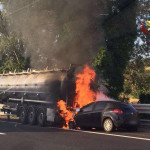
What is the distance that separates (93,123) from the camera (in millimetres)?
13969

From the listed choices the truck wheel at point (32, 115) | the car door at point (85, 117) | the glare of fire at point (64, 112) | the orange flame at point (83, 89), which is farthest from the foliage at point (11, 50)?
the car door at point (85, 117)

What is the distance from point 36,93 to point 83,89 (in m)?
2.96

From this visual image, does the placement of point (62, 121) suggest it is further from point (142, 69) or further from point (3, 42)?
point (3, 42)

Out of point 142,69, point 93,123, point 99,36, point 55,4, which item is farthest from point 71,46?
point 142,69

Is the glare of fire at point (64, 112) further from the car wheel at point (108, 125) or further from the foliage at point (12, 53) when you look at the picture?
the foliage at point (12, 53)

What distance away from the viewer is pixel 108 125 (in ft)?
44.1

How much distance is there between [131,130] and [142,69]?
45.9 feet

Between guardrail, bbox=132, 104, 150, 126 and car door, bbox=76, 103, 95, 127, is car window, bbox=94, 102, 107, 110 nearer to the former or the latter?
car door, bbox=76, 103, 95, 127

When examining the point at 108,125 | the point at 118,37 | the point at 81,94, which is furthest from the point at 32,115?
the point at 118,37

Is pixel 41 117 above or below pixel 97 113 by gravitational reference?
below

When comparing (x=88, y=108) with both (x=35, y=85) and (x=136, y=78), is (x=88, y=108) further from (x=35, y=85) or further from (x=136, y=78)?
(x=136, y=78)

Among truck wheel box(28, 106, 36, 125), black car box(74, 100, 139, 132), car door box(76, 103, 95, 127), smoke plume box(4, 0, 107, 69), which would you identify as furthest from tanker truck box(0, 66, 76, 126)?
smoke plume box(4, 0, 107, 69)

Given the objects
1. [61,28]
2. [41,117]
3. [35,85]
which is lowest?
[41,117]

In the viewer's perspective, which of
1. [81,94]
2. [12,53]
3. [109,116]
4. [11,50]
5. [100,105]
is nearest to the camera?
[109,116]
